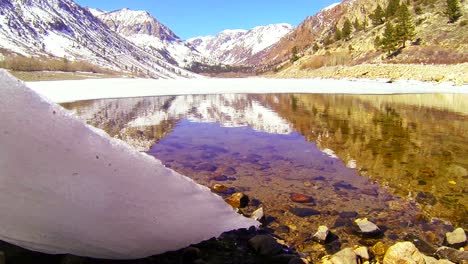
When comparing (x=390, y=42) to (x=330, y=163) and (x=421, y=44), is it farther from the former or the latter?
(x=330, y=163)

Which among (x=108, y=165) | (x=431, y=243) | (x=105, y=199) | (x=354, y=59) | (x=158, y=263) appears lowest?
(x=431, y=243)

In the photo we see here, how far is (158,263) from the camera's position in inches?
145

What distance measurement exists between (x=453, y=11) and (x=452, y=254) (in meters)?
67.7

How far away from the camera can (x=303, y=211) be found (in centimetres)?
604

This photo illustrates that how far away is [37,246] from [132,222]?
35.0 inches

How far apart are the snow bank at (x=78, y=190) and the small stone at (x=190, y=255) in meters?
0.23

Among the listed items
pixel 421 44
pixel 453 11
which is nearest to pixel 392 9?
pixel 453 11

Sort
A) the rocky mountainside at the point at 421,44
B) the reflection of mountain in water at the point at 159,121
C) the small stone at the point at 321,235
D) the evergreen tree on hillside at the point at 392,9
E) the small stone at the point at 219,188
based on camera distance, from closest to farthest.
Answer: the small stone at the point at 321,235 → the small stone at the point at 219,188 → the reflection of mountain in water at the point at 159,121 → the rocky mountainside at the point at 421,44 → the evergreen tree on hillside at the point at 392,9

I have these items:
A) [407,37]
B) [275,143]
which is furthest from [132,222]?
[407,37]

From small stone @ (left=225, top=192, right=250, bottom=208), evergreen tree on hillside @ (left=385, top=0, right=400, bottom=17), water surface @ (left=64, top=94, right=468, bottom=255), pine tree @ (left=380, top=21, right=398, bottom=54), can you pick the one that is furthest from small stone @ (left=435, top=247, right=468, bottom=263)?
evergreen tree on hillside @ (left=385, top=0, right=400, bottom=17)

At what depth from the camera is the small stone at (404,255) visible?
4074 millimetres

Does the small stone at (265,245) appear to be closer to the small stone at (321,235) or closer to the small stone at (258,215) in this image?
the small stone at (321,235)

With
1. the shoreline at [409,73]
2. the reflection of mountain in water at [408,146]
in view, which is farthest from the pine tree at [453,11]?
the reflection of mountain in water at [408,146]

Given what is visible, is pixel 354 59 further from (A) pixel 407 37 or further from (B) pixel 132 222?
(B) pixel 132 222
